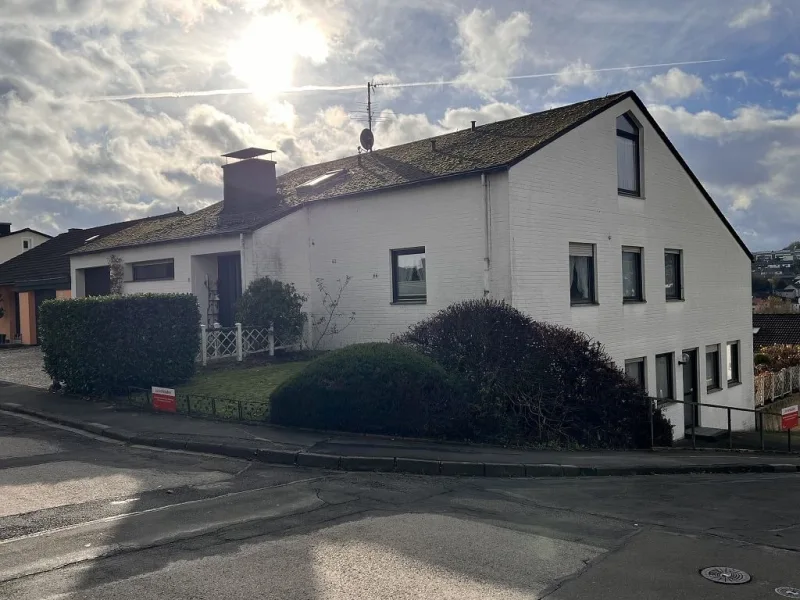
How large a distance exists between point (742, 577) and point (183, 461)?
23.2 feet

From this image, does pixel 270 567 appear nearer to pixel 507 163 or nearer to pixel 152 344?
pixel 152 344

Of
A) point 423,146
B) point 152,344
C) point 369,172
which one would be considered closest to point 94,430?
point 152,344

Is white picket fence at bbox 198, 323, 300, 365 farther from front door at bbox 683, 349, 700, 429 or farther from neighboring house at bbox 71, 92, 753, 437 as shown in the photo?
front door at bbox 683, 349, 700, 429

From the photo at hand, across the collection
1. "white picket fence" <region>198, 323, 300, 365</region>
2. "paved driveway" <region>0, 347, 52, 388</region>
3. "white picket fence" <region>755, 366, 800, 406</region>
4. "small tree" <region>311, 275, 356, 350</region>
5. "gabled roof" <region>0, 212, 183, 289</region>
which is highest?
"gabled roof" <region>0, 212, 183, 289</region>

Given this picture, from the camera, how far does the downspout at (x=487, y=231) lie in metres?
16.5

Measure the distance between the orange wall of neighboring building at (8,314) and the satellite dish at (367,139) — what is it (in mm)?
18641

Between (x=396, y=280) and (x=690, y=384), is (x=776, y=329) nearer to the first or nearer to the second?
(x=690, y=384)

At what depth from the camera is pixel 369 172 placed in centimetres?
2117

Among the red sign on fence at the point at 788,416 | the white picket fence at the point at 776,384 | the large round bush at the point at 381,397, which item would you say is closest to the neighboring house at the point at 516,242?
the red sign on fence at the point at 788,416

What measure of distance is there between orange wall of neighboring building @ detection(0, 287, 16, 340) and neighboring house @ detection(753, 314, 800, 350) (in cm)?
4076

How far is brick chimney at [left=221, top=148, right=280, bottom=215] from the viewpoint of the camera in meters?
24.6

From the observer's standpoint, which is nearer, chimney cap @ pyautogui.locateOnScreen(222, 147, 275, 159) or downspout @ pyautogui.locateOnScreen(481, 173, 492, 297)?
downspout @ pyautogui.locateOnScreen(481, 173, 492, 297)

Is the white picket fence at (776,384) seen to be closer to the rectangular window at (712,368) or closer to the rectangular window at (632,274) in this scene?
the rectangular window at (712,368)

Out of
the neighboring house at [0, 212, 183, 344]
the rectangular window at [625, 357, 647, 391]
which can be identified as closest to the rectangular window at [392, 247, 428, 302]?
the rectangular window at [625, 357, 647, 391]
